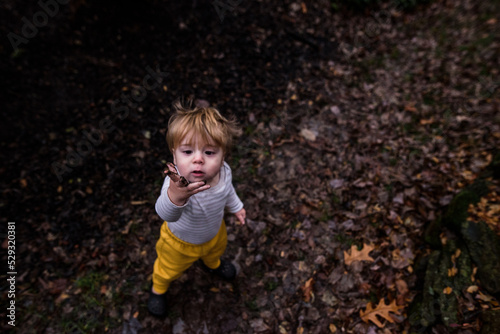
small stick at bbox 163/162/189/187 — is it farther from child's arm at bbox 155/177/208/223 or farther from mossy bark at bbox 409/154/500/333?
mossy bark at bbox 409/154/500/333

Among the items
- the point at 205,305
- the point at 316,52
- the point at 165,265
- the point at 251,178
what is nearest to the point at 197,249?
the point at 165,265

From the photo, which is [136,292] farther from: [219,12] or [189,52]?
[219,12]

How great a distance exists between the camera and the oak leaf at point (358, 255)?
11.0 feet

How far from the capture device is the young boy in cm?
181

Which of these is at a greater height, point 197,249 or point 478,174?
point 478,174

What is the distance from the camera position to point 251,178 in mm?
4281

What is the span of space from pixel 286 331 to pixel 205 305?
→ 3.22 ft

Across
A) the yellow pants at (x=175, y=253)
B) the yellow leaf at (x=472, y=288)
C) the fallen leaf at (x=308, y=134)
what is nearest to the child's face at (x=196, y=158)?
the yellow pants at (x=175, y=253)

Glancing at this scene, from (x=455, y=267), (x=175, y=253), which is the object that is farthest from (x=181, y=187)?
(x=455, y=267)

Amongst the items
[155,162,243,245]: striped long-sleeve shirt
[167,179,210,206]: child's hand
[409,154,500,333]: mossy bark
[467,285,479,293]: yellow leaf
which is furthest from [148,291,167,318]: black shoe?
[467,285,479,293]: yellow leaf

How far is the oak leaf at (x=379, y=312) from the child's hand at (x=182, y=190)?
251cm

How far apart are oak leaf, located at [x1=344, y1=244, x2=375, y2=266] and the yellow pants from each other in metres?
1.68

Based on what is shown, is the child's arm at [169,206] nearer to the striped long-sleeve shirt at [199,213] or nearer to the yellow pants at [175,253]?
the striped long-sleeve shirt at [199,213]

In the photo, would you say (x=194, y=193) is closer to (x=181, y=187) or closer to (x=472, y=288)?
(x=181, y=187)
